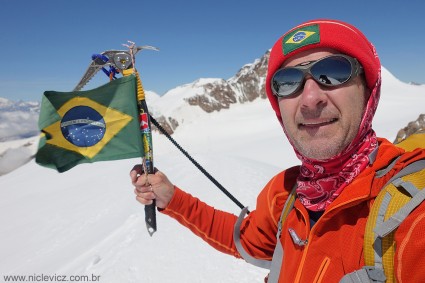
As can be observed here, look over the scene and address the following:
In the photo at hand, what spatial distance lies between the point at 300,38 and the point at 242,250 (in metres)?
1.87

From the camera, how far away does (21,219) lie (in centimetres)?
1067

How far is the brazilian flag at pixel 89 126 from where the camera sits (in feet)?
9.50

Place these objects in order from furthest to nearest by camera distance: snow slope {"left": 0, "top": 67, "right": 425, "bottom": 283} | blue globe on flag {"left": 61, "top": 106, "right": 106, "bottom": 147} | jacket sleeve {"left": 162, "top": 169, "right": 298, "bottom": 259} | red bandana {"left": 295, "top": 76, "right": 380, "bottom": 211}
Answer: snow slope {"left": 0, "top": 67, "right": 425, "bottom": 283} → blue globe on flag {"left": 61, "top": 106, "right": 106, "bottom": 147} → jacket sleeve {"left": 162, "top": 169, "right": 298, "bottom": 259} → red bandana {"left": 295, "top": 76, "right": 380, "bottom": 211}

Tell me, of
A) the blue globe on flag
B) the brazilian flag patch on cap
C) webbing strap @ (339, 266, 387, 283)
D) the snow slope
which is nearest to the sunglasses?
the brazilian flag patch on cap

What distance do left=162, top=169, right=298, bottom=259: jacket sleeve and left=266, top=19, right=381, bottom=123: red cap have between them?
1.05 m

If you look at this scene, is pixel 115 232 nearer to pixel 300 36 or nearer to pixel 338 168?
pixel 338 168

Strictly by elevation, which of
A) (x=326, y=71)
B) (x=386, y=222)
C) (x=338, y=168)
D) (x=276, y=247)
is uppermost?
(x=326, y=71)

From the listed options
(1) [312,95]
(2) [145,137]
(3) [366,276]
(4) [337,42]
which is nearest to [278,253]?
(3) [366,276]

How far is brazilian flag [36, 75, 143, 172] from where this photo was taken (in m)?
2.89

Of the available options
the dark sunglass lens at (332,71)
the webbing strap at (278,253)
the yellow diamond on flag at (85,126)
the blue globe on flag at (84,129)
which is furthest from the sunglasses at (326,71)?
the blue globe on flag at (84,129)

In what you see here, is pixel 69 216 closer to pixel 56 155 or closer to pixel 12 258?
pixel 12 258

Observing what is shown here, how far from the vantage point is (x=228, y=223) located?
2832mm

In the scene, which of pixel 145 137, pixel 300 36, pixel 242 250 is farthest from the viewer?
pixel 145 137

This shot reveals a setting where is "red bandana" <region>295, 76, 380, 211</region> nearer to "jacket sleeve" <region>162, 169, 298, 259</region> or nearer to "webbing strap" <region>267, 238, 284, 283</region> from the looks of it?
"webbing strap" <region>267, 238, 284, 283</region>
